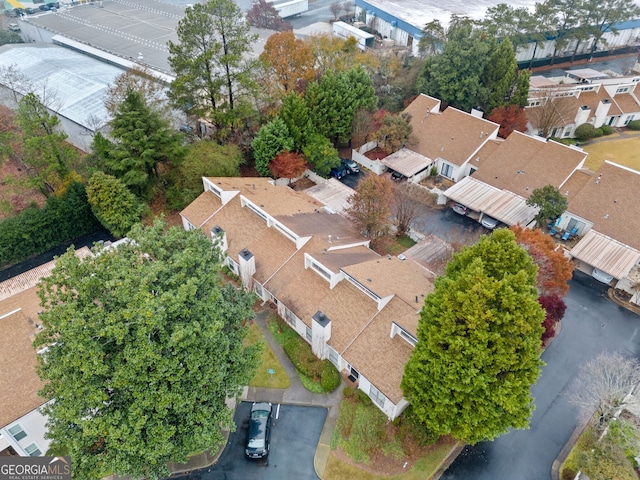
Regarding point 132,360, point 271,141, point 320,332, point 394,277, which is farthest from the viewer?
point 271,141

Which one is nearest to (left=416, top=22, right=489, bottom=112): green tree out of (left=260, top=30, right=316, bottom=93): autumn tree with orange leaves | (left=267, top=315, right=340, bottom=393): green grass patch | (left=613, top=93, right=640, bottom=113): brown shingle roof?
(left=260, top=30, right=316, bottom=93): autumn tree with orange leaves

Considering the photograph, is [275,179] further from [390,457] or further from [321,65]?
[390,457]

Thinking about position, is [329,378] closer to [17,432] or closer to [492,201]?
[17,432]

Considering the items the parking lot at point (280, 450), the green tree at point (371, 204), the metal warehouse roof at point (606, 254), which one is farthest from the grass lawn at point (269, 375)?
the metal warehouse roof at point (606, 254)

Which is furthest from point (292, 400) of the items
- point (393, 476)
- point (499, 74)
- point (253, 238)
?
point (499, 74)

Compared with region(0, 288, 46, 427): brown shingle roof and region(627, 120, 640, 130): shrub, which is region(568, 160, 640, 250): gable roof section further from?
region(0, 288, 46, 427): brown shingle roof
